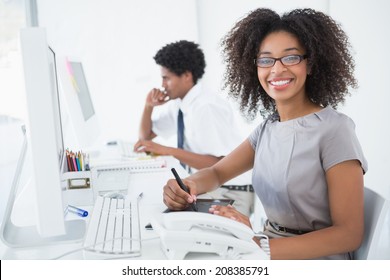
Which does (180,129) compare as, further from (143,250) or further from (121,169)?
(143,250)

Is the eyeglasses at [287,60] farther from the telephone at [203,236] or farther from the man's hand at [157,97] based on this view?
the man's hand at [157,97]

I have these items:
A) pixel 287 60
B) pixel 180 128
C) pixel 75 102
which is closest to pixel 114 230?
pixel 287 60

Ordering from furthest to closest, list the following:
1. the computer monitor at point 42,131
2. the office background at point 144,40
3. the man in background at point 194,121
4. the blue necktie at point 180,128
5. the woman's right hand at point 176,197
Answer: the office background at point 144,40 → the blue necktie at point 180,128 → the man in background at point 194,121 → the woman's right hand at point 176,197 → the computer monitor at point 42,131

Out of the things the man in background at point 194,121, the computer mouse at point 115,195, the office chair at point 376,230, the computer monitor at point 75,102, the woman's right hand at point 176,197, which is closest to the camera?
the office chair at point 376,230

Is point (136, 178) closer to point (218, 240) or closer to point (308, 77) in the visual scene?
point (308, 77)

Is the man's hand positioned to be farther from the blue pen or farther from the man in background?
the blue pen

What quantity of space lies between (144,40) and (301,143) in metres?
2.09

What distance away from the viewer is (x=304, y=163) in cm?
96

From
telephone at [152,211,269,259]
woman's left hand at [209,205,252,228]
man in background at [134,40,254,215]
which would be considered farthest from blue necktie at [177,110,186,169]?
telephone at [152,211,269,259]

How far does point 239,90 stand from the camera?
4.02ft

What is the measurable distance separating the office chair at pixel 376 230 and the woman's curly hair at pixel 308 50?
0.30 m

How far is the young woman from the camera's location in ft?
2.81

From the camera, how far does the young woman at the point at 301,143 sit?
855 millimetres

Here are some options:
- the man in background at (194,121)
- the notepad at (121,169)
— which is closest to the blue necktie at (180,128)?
the man in background at (194,121)
